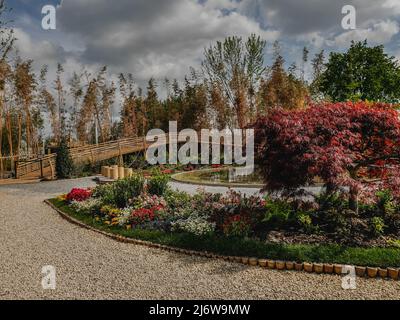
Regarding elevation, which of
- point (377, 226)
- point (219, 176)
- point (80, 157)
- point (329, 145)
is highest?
point (329, 145)

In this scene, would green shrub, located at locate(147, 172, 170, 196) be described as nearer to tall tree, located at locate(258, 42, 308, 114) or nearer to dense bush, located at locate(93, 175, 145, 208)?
dense bush, located at locate(93, 175, 145, 208)

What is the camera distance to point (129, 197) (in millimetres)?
8836

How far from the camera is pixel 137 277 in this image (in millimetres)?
4734

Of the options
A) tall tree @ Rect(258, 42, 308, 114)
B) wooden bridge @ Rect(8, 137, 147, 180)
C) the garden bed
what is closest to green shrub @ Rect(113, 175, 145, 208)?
the garden bed

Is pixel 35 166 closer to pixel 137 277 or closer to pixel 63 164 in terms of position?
pixel 63 164

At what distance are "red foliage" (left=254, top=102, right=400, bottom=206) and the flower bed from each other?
71 centimetres

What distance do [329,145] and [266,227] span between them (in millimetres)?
1834

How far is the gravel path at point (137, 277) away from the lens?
13.8ft

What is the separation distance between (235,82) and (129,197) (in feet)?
65.4

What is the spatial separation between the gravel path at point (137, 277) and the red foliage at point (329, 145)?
1.54 metres

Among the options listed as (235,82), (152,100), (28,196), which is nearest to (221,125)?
(235,82)
